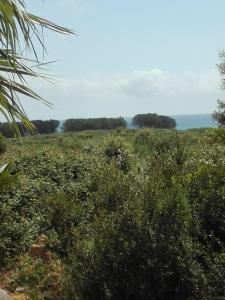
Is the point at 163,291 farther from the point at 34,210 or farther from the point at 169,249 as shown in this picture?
the point at 34,210

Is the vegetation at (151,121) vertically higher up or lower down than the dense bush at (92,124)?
lower down

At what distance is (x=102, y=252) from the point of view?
5.50 meters

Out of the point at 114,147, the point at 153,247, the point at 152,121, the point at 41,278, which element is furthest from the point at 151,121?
the point at 153,247

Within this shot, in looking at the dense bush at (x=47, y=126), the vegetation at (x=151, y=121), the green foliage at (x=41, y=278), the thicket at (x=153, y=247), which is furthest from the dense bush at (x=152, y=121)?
the thicket at (x=153, y=247)

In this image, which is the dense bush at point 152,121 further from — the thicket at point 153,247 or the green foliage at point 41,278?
the thicket at point 153,247

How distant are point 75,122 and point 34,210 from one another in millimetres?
57766

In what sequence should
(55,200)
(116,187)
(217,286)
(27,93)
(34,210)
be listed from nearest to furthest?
(27,93)
(217,286)
(116,187)
(55,200)
(34,210)

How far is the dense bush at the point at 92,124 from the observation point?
66188 mm

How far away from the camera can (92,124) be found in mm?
67188

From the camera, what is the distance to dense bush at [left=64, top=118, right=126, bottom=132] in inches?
2606

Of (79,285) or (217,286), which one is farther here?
(79,285)

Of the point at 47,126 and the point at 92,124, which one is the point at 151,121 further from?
the point at 47,126

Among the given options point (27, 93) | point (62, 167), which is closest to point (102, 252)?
point (27, 93)

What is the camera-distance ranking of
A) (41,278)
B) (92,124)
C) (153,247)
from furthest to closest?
1. (92,124)
2. (41,278)
3. (153,247)
